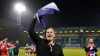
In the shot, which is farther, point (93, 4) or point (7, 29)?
point (93, 4)

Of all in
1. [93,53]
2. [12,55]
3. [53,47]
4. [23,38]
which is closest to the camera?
[53,47]

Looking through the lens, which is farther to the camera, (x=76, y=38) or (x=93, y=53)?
(x=76, y=38)

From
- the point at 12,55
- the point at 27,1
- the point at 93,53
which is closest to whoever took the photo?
the point at 93,53

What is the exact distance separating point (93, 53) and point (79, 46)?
35278 millimetres

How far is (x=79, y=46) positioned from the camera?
5022cm

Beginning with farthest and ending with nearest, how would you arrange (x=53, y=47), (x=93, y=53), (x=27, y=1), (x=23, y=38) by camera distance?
(x=27, y=1), (x=23, y=38), (x=93, y=53), (x=53, y=47)

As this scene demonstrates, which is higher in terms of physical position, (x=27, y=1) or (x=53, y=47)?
(x=27, y=1)

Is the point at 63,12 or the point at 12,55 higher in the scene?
the point at 63,12

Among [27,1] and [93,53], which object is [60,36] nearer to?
[27,1]

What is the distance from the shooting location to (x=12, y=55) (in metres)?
25.4

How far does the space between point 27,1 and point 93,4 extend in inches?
504

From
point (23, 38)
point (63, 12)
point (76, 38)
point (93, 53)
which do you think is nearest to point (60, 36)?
point (76, 38)

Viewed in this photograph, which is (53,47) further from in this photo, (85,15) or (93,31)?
(85,15)

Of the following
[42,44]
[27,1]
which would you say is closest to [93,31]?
[27,1]
